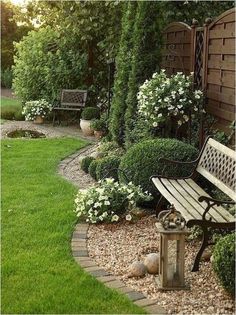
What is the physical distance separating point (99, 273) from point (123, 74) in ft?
16.2

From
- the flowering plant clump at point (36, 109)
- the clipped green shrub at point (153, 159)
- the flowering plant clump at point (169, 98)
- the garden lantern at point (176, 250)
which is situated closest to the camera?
the garden lantern at point (176, 250)

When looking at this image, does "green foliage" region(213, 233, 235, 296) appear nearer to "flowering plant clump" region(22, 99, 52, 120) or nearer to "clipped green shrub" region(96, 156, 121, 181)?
"clipped green shrub" region(96, 156, 121, 181)

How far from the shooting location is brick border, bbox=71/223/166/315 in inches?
129

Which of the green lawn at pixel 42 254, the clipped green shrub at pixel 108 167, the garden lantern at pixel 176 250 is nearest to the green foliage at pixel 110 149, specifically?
the green lawn at pixel 42 254

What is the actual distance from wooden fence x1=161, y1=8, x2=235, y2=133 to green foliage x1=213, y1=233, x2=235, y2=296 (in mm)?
2636

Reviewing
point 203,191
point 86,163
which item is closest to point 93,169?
point 86,163

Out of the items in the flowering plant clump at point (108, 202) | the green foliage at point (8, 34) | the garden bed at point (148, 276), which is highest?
the green foliage at point (8, 34)

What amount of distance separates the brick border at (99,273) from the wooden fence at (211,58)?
2.34 m

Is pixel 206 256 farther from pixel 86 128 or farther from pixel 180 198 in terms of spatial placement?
pixel 86 128

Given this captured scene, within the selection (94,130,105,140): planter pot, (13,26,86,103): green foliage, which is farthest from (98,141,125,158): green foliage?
(13,26,86,103): green foliage

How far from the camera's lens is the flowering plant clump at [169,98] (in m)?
6.46

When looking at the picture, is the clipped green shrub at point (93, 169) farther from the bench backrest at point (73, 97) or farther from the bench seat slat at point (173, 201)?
the bench backrest at point (73, 97)

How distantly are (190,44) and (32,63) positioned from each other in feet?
25.0

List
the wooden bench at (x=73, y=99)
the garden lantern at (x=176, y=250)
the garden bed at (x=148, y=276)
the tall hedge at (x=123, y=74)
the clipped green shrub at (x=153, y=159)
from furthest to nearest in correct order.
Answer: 1. the wooden bench at (x=73, y=99)
2. the tall hedge at (x=123, y=74)
3. the clipped green shrub at (x=153, y=159)
4. the garden lantern at (x=176, y=250)
5. the garden bed at (x=148, y=276)
